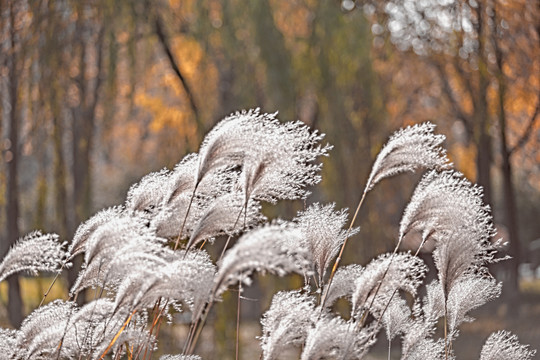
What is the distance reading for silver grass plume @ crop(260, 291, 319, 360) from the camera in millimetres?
1676

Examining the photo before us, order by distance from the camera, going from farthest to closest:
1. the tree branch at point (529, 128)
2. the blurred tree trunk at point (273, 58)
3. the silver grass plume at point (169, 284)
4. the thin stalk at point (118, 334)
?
the tree branch at point (529, 128) < the blurred tree trunk at point (273, 58) < the thin stalk at point (118, 334) < the silver grass plume at point (169, 284)

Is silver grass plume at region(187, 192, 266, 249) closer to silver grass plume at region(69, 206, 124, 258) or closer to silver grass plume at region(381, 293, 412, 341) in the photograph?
silver grass plume at region(69, 206, 124, 258)

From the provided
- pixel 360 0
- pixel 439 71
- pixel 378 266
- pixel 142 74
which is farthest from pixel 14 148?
pixel 439 71

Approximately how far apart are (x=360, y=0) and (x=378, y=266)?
16.1 ft

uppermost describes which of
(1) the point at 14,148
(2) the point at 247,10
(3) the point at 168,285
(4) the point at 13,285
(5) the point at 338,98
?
(2) the point at 247,10

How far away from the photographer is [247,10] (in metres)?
4.80

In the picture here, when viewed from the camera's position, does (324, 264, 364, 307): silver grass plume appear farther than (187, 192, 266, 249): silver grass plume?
Yes

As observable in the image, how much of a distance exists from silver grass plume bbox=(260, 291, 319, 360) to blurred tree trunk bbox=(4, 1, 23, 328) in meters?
2.94

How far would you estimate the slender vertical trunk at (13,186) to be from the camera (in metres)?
4.51

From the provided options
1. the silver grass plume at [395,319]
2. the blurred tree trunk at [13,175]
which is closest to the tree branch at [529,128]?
the blurred tree trunk at [13,175]

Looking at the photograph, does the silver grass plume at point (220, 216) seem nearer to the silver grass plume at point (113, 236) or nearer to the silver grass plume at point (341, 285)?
the silver grass plume at point (113, 236)

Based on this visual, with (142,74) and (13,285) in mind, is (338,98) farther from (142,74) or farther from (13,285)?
(13,285)

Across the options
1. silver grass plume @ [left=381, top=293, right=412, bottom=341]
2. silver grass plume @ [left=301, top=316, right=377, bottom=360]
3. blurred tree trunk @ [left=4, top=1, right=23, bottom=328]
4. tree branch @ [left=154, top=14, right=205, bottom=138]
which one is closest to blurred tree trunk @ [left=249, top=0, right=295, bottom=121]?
tree branch @ [left=154, top=14, right=205, bottom=138]

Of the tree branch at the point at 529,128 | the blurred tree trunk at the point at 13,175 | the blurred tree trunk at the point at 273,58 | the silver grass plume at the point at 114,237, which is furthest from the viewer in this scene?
the tree branch at the point at 529,128
